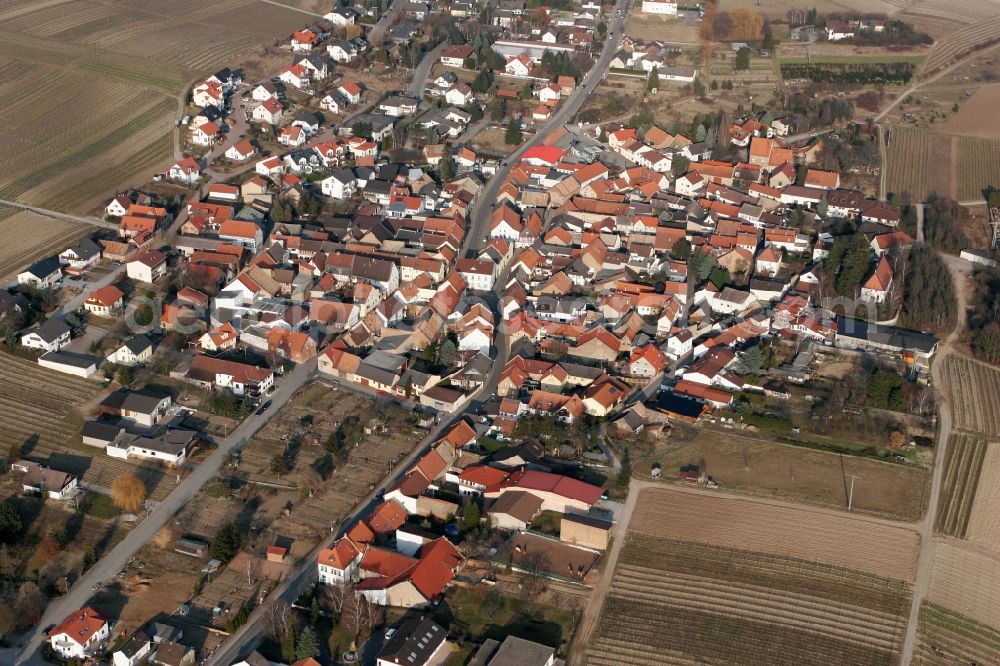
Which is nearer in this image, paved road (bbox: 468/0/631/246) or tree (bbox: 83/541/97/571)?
tree (bbox: 83/541/97/571)

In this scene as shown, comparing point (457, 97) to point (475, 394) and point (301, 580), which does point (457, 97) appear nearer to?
point (475, 394)

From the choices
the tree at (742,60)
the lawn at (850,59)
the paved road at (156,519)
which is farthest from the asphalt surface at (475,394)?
the lawn at (850,59)

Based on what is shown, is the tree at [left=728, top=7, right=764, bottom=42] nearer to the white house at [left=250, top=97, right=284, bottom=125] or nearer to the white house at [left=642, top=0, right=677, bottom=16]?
the white house at [left=642, top=0, right=677, bottom=16]

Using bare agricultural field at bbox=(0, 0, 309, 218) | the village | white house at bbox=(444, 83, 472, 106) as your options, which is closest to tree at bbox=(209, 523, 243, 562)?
the village

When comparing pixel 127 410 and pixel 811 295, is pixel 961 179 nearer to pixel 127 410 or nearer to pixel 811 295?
pixel 811 295

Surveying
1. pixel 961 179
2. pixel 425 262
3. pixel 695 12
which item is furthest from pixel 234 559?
pixel 695 12

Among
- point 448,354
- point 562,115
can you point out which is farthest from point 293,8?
point 448,354
